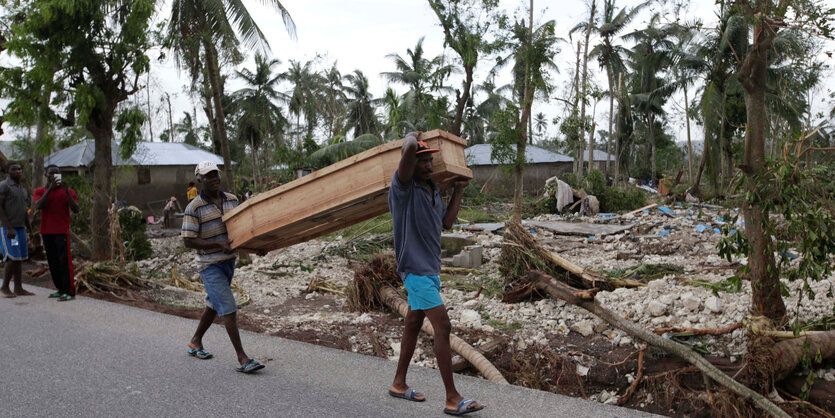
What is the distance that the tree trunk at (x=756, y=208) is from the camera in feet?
15.2

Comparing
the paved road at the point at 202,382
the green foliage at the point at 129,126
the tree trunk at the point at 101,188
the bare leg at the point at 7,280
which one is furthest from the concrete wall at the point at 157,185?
the paved road at the point at 202,382

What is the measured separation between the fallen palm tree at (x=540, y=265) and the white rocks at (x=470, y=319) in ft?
4.01

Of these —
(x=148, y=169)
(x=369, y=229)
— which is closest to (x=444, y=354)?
(x=369, y=229)

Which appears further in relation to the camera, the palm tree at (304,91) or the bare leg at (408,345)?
the palm tree at (304,91)

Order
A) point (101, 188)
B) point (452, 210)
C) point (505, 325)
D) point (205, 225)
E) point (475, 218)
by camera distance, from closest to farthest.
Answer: point (452, 210) < point (205, 225) < point (505, 325) < point (101, 188) < point (475, 218)

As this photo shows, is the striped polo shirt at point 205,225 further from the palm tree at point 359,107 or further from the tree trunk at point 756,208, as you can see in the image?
the palm tree at point 359,107

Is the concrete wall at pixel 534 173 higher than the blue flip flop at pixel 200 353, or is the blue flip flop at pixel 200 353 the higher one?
the concrete wall at pixel 534 173

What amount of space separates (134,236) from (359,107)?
2886cm

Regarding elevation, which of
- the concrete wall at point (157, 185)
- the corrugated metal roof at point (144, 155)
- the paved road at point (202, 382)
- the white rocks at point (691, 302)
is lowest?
the paved road at point (202, 382)

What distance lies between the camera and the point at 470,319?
6703 millimetres

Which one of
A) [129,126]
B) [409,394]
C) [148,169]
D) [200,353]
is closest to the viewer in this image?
[409,394]

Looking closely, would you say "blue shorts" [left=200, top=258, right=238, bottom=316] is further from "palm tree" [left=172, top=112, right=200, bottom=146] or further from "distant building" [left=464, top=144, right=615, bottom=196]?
"palm tree" [left=172, top=112, right=200, bottom=146]

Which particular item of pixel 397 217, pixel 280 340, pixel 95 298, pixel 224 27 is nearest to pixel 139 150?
pixel 224 27

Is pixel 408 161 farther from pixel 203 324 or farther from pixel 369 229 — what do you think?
pixel 369 229
